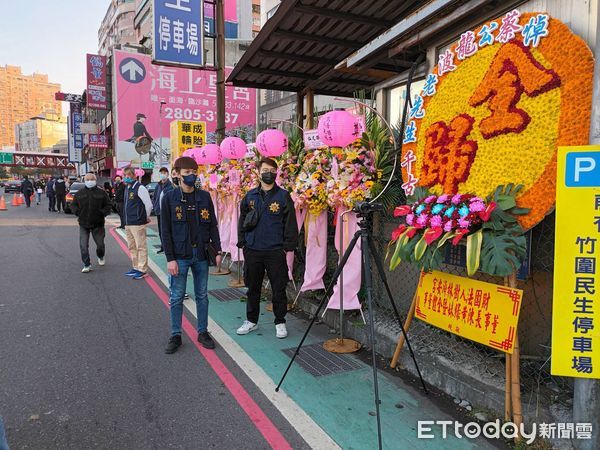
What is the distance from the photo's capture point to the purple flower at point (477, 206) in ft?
9.63

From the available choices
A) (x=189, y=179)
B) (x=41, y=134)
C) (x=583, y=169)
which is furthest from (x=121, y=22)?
(x=41, y=134)

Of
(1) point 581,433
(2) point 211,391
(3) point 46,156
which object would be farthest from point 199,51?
(3) point 46,156

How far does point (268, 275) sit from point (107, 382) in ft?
6.20

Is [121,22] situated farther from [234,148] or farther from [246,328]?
[246,328]

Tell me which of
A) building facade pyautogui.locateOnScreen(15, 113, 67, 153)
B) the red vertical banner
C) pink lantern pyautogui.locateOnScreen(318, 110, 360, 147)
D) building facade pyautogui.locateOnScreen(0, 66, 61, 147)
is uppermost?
building facade pyautogui.locateOnScreen(0, 66, 61, 147)

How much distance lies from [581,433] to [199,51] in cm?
1010

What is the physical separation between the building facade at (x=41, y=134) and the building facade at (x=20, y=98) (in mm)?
16185

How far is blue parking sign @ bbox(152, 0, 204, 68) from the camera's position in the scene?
9.59 m

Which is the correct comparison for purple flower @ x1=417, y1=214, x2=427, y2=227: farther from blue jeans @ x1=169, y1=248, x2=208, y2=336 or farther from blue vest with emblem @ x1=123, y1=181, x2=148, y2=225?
blue vest with emblem @ x1=123, y1=181, x2=148, y2=225

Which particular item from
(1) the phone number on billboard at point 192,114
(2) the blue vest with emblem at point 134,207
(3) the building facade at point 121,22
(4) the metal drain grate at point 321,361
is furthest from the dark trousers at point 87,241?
(3) the building facade at point 121,22

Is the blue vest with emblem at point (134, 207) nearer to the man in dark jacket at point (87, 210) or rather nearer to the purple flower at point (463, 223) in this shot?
the man in dark jacket at point (87, 210)

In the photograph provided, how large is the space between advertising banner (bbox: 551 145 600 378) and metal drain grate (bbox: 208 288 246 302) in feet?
15.3

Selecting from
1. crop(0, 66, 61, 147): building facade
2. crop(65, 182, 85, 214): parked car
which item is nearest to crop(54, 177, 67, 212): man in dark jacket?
crop(65, 182, 85, 214): parked car

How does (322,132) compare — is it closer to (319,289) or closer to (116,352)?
(319,289)
